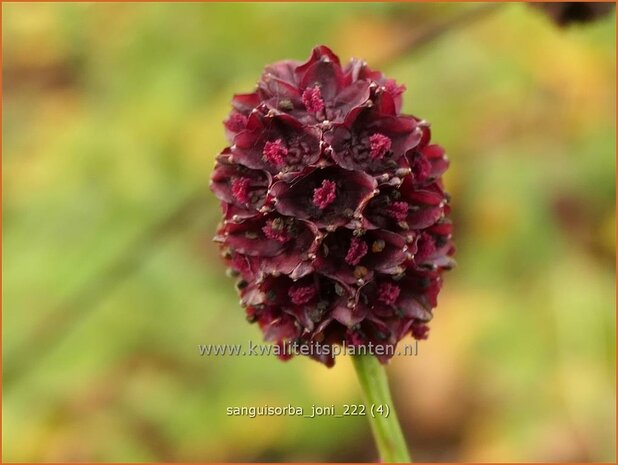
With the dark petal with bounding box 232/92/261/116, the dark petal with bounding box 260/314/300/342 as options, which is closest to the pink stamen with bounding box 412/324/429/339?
the dark petal with bounding box 260/314/300/342

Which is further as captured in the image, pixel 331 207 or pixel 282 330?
pixel 282 330

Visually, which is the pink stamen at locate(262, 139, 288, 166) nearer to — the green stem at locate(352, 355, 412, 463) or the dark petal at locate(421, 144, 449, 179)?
the dark petal at locate(421, 144, 449, 179)

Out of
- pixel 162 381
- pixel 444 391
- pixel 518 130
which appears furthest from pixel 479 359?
pixel 162 381

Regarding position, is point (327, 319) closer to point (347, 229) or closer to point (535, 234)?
point (347, 229)

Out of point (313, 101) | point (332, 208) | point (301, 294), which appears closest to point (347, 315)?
point (301, 294)

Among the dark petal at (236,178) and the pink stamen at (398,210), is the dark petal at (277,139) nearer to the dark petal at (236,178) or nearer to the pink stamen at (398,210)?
the dark petal at (236,178)

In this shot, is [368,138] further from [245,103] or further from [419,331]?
[419,331]

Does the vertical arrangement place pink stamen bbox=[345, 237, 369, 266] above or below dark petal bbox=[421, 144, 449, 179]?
below
